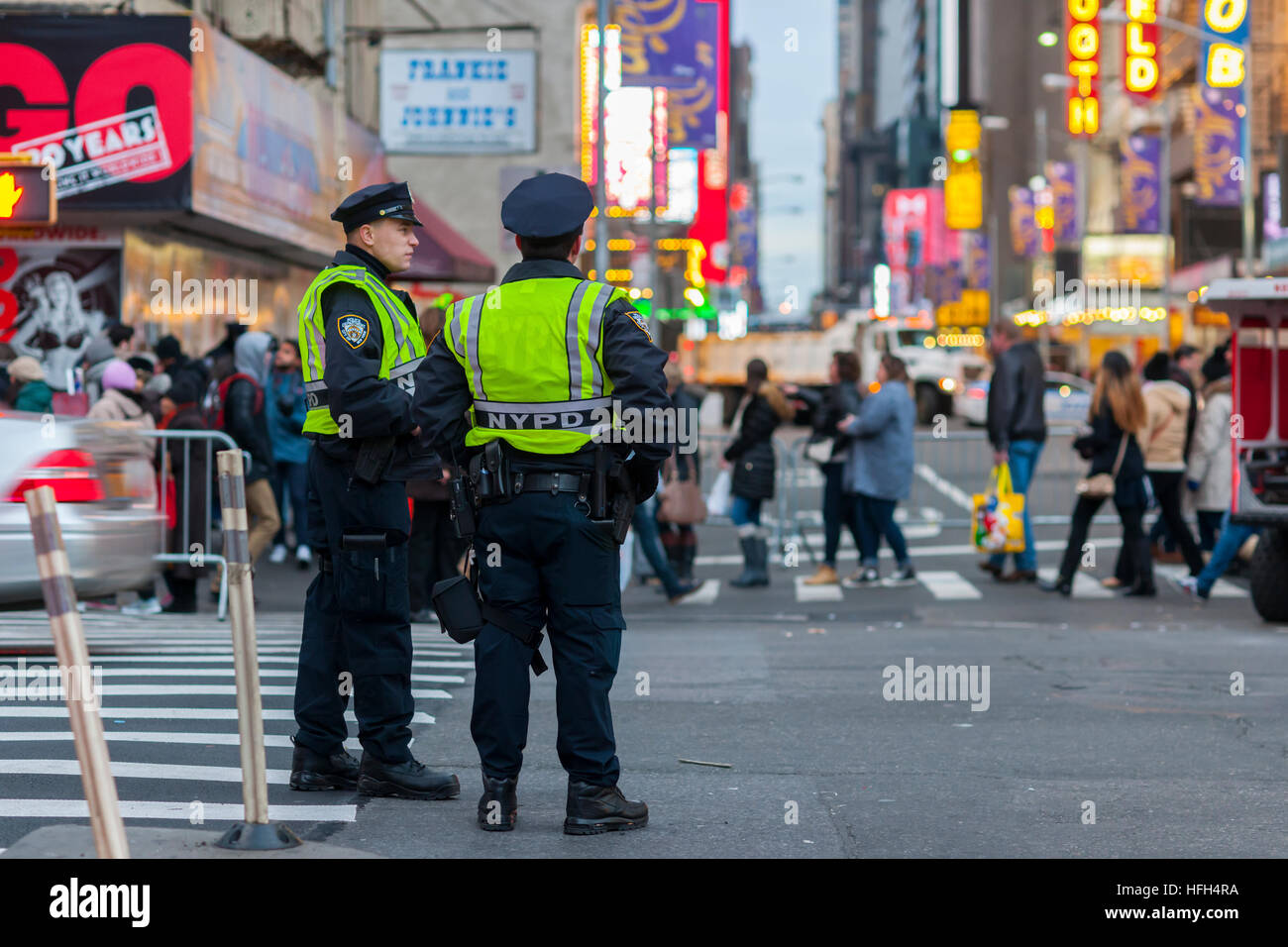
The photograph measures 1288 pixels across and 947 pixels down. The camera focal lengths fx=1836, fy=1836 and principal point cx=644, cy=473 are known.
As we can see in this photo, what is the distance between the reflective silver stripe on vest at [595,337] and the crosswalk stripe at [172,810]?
5.31 ft

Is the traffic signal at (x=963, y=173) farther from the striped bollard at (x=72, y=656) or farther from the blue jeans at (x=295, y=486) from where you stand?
the striped bollard at (x=72, y=656)

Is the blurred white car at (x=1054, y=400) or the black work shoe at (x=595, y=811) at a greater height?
the blurred white car at (x=1054, y=400)

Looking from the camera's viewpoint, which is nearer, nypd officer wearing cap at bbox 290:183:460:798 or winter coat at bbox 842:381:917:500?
nypd officer wearing cap at bbox 290:183:460:798

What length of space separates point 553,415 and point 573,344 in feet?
0.77

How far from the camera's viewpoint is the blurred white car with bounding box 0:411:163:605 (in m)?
8.97

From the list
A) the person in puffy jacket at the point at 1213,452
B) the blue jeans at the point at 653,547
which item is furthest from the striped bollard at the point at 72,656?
the person in puffy jacket at the point at 1213,452

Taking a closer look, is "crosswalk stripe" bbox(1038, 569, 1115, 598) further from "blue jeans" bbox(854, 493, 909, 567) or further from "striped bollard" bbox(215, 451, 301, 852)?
"striped bollard" bbox(215, 451, 301, 852)

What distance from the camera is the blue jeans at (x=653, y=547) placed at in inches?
562

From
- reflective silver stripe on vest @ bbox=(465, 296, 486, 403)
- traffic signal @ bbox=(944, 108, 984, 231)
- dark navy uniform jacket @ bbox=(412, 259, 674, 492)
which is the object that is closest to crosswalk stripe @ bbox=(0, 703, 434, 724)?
dark navy uniform jacket @ bbox=(412, 259, 674, 492)

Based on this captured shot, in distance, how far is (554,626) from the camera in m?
5.87

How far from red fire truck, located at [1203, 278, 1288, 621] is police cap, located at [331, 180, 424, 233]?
7.14m

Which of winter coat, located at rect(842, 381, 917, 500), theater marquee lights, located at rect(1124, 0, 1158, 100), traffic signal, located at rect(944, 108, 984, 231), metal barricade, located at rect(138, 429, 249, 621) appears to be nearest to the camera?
metal barricade, located at rect(138, 429, 249, 621)

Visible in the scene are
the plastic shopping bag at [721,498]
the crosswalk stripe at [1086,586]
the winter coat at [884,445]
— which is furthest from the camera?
the plastic shopping bag at [721,498]
